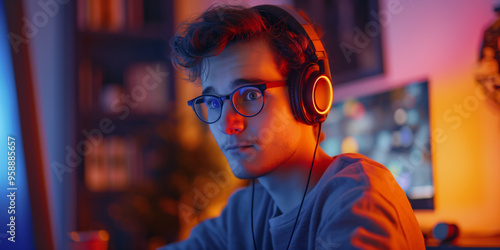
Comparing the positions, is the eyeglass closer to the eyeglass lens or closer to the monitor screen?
the eyeglass lens

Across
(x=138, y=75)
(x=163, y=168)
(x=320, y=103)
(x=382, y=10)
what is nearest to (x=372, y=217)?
(x=320, y=103)

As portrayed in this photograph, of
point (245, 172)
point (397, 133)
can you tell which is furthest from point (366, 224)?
point (397, 133)

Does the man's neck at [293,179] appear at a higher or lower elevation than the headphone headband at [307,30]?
lower

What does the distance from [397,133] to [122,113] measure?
6.12ft

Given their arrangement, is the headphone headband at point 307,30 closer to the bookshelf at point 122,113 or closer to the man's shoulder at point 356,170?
the man's shoulder at point 356,170

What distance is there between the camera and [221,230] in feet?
4.14

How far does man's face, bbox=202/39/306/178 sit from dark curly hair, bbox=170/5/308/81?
0.06 ft

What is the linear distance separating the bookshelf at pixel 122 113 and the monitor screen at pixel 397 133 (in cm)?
116

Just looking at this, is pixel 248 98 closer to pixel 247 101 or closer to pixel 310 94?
pixel 247 101

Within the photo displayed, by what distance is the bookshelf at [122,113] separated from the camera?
2715mm

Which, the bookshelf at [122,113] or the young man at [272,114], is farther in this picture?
the bookshelf at [122,113]

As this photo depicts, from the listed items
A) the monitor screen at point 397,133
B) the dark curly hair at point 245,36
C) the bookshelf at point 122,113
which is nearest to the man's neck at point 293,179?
the dark curly hair at point 245,36

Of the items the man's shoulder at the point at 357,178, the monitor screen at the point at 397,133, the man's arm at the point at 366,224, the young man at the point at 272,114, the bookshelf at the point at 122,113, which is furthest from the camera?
the bookshelf at the point at 122,113

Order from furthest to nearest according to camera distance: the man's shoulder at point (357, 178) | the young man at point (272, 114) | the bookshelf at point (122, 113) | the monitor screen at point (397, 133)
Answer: the bookshelf at point (122, 113) → the monitor screen at point (397, 133) → the young man at point (272, 114) → the man's shoulder at point (357, 178)
